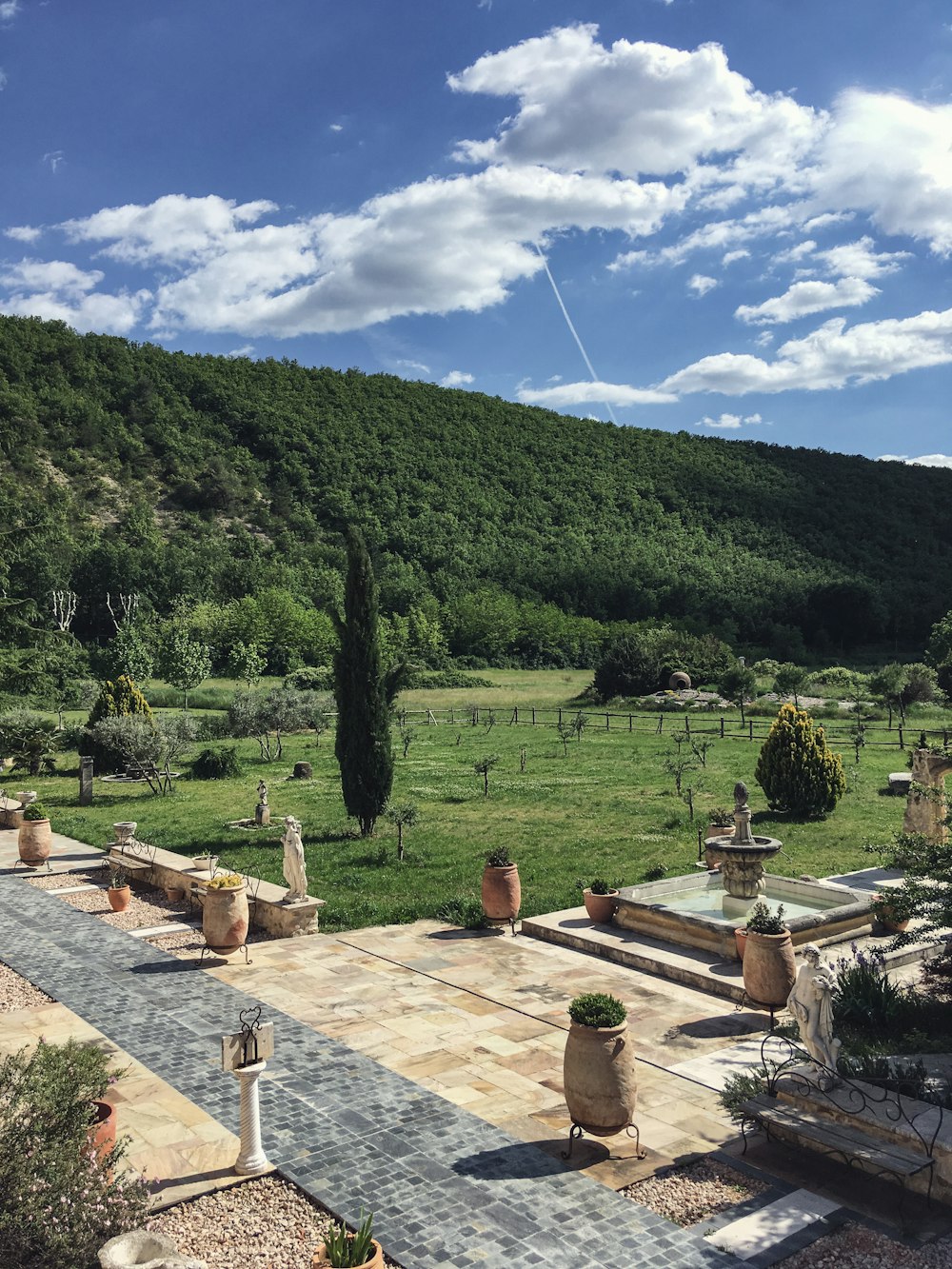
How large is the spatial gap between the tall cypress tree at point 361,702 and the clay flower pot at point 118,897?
5359mm

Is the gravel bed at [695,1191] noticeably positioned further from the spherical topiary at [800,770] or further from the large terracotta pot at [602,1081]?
the spherical topiary at [800,770]

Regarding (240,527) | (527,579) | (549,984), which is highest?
(240,527)

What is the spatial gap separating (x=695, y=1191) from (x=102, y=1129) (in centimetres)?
390

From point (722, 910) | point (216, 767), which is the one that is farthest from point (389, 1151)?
point (216, 767)

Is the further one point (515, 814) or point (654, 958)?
point (515, 814)

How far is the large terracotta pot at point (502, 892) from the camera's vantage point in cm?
1283

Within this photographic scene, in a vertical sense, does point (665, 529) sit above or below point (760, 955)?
above

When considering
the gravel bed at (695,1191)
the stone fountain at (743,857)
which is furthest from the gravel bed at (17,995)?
the stone fountain at (743,857)

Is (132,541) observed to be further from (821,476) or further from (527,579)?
(821,476)

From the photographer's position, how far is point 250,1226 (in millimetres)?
6133

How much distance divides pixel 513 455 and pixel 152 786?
293 ft

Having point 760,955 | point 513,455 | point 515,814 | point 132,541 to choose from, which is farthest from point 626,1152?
point 513,455

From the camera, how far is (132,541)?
7719 cm

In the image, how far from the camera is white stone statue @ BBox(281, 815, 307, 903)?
508 inches
